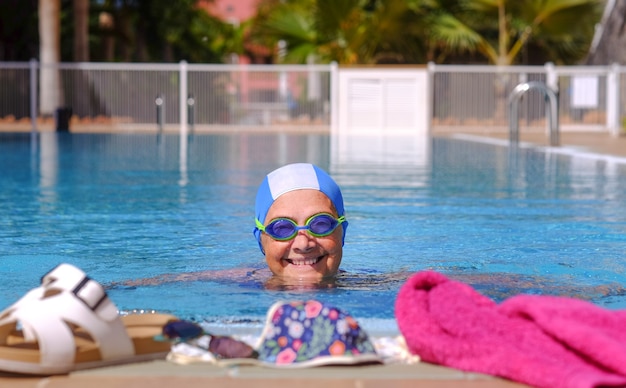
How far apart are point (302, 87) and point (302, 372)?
95.6 ft

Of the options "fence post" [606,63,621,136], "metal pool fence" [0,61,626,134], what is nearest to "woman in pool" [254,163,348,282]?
"fence post" [606,63,621,136]

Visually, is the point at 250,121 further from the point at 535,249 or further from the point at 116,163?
the point at 535,249

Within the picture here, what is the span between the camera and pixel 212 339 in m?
2.96

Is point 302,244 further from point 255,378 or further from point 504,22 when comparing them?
point 504,22

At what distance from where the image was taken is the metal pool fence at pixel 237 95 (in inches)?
1195

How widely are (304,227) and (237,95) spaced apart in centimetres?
2794

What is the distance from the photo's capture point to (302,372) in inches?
108

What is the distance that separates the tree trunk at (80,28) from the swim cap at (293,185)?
2779cm

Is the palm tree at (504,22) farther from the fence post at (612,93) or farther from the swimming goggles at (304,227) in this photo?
the swimming goggles at (304,227)

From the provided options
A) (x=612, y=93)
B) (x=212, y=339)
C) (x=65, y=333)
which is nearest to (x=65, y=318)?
(x=65, y=333)

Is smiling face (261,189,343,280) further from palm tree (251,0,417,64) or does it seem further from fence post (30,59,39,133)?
palm tree (251,0,417,64)

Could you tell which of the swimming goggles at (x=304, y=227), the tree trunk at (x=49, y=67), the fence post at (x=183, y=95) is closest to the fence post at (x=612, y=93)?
the fence post at (x=183, y=95)

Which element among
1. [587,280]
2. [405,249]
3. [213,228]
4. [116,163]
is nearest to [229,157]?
[116,163]

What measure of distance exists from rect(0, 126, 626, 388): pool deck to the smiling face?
139cm
